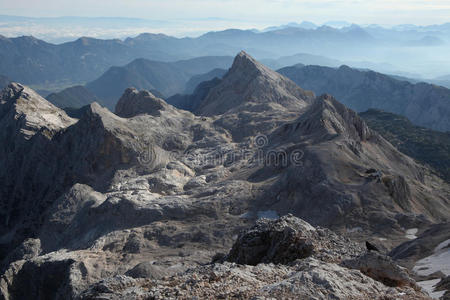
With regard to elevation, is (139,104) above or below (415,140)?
above

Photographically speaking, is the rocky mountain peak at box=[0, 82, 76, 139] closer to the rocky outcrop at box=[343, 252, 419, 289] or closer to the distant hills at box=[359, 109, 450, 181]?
the rocky outcrop at box=[343, 252, 419, 289]

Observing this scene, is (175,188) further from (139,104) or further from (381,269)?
(381,269)

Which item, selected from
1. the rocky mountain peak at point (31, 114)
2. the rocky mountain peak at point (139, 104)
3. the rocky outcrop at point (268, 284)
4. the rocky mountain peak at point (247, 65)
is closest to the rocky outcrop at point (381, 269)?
the rocky outcrop at point (268, 284)

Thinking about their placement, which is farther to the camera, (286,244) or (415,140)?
(415,140)

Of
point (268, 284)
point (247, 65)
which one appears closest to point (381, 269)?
point (268, 284)

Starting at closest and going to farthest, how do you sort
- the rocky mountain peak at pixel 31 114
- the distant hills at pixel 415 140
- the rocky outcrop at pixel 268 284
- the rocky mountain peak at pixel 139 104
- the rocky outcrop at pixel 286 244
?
the rocky outcrop at pixel 268 284
the rocky outcrop at pixel 286 244
the rocky mountain peak at pixel 31 114
the rocky mountain peak at pixel 139 104
the distant hills at pixel 415 140

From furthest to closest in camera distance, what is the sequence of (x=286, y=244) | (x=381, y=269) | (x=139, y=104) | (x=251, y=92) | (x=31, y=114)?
1. (x=251, y=92)
2. (x=139, y=104)
3. (x=31, y=114)
4. (x=286, y=244)
5. (x=381, y=269)

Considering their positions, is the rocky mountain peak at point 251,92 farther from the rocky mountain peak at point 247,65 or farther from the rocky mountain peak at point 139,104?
the rocky mountain peak at point 139,104
